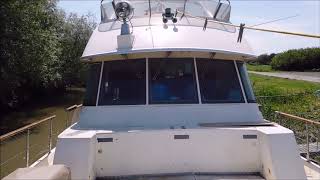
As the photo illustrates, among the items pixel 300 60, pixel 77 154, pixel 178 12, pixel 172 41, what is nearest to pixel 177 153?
pixel 77 154

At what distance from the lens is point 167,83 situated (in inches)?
249

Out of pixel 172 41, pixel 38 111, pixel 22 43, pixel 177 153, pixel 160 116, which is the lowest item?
pixel 38 111

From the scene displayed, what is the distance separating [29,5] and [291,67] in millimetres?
44940

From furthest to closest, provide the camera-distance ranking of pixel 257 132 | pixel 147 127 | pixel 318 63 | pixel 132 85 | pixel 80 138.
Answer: pixel 318 63, pixel 132 85, pixel 147 127, pixel 257 132, pixel 80 138

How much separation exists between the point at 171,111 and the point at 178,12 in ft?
6.78

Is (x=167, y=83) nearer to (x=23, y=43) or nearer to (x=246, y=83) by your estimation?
(x=246, y=83)

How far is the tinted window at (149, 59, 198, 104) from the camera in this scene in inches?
246

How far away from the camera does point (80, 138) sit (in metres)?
5.05

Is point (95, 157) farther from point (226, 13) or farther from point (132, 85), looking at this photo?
point (226, 13)

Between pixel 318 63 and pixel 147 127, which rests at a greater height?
pixel 318 63

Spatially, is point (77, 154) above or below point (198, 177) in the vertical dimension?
above

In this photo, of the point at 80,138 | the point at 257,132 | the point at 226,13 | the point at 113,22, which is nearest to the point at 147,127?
the point at 80,138

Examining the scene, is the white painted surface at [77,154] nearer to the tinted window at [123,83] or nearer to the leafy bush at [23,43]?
the tinted window at [123,83]

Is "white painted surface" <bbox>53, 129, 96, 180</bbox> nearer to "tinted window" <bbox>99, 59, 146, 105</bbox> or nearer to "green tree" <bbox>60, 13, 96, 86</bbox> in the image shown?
"tinted window" <bbox>99, 59, 146, 105</bbox>
